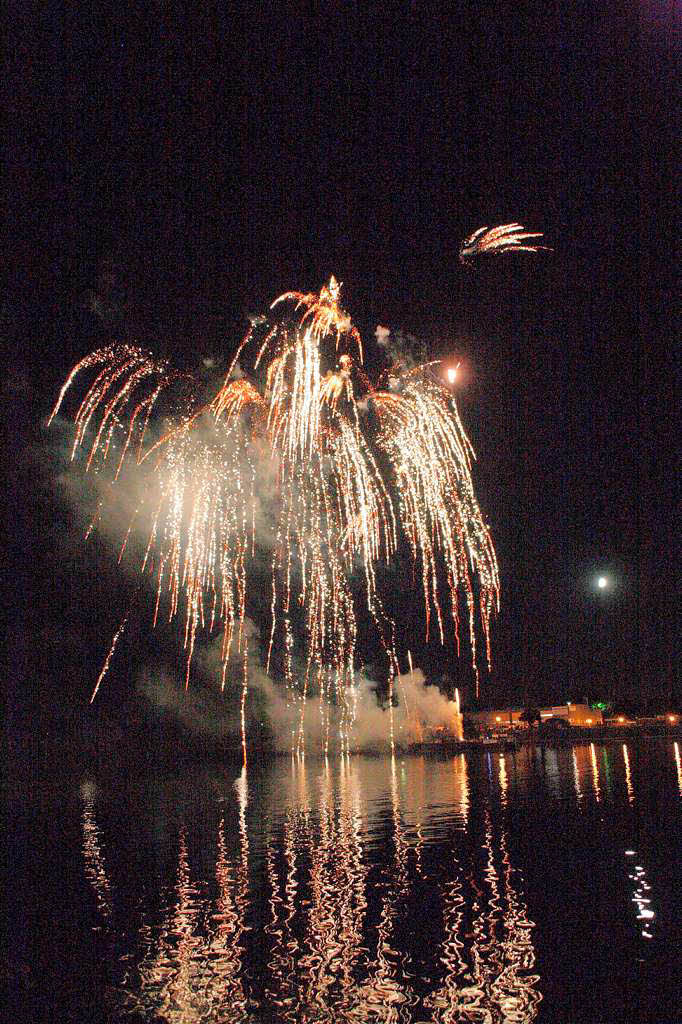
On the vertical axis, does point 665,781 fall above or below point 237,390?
below

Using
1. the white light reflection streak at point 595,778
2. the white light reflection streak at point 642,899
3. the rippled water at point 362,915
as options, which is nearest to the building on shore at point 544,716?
the white light reflection streak at point 595,778

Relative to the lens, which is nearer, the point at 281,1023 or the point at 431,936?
the point at 281,1023

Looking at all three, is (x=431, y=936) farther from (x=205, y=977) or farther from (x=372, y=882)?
(x=372, y=882)

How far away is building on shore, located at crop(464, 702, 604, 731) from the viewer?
13425 centimetres

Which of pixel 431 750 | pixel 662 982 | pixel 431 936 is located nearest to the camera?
pixel 662 982

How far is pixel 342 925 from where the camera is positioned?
17016 millimetres

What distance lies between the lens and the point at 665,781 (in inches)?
1699

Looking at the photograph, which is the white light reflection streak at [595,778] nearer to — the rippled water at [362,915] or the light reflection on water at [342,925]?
the rippled water at [362,915]

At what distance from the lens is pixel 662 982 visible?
1291 centimetres

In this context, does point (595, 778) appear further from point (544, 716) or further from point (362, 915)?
point (544, 716)

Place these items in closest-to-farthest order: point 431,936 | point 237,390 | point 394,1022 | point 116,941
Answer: point 394,1022
point 431,936
point 116,941
point 237,390

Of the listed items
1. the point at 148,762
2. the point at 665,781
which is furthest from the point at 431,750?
the point at 665,781

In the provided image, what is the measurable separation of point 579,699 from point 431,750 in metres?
70.3

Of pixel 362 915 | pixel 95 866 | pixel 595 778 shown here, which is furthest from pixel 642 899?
pixel 595 778
